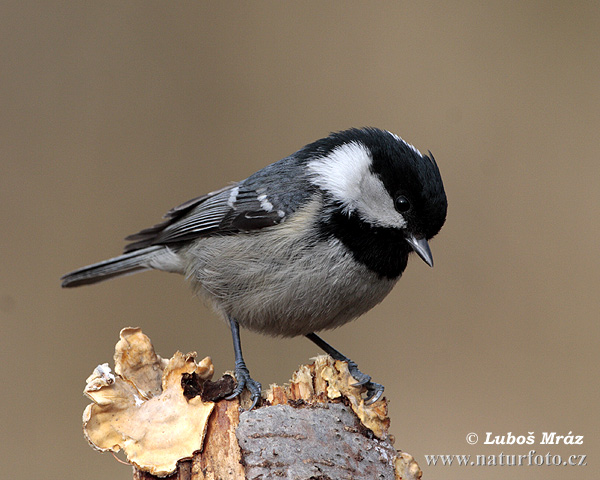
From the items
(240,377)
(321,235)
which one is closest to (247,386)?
(240,377)

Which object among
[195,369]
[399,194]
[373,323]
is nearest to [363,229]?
[399,194]

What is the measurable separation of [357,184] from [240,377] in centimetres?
71

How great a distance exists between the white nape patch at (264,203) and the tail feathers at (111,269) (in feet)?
2.15

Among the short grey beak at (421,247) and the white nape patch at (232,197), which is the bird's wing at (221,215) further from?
the short grey beak at (421,247)

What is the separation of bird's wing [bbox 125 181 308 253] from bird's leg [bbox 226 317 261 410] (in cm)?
36

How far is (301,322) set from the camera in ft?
7.06

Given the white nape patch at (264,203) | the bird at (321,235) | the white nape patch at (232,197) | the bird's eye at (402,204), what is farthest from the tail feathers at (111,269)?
the bird's eye at (402,204)

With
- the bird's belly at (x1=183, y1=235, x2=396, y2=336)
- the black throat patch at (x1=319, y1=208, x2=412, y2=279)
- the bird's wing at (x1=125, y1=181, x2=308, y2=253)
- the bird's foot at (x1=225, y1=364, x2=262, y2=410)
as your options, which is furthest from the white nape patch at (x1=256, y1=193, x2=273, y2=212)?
the bird's foot at (x1=225, y1=364, x2=262, y2=410)

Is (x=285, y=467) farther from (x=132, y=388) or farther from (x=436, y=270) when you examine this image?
(x=436, y=270)

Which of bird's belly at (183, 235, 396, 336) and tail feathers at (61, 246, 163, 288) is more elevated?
tail feathers at (61, 246, 163, 288)

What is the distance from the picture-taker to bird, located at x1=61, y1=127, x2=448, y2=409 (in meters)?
1.96

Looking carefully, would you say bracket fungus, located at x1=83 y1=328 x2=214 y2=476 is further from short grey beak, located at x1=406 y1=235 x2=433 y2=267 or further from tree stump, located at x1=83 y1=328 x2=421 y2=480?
short grey beak, located at x1=406 y1=235 x2=433 y2=267

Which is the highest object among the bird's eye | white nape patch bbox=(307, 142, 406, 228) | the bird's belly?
white nape patch bbox=(307, 142, 406, 228)

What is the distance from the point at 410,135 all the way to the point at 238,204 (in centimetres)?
155
